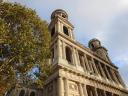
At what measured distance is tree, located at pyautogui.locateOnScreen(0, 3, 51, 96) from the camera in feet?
47.4

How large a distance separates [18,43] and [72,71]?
12436mm

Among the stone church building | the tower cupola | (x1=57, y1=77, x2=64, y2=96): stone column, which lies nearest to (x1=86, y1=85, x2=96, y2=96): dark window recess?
the stone church building

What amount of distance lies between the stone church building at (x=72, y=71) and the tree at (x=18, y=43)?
7.23 metres

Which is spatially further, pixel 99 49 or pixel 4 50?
pixel 99 49

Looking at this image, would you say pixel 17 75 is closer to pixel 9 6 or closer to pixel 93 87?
pixel 9 6

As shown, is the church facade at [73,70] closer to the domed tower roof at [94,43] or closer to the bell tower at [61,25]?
the bell tower at [61,25]

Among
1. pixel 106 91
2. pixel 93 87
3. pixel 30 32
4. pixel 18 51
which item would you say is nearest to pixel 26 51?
pixel 18 51

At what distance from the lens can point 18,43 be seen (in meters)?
14.6

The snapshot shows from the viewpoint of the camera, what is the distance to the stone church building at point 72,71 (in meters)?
23.6

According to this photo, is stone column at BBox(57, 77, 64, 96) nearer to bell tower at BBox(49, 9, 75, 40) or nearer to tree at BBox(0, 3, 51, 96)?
tree at BBox(0, 3, 51, 96)

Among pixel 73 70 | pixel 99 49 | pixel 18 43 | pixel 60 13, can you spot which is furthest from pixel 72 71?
pixel 99 49

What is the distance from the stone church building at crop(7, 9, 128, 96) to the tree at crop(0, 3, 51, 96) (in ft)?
23.7

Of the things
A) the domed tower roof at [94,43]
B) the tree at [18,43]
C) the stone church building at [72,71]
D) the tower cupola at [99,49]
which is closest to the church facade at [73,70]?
the stone church building at [72,71]

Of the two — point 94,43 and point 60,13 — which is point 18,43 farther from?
point 94,43
